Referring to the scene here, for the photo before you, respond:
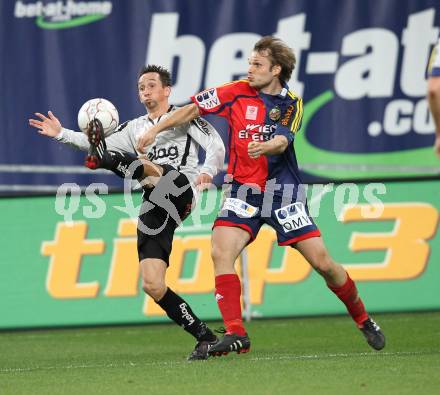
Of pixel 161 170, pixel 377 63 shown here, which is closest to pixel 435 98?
pixel 161 170

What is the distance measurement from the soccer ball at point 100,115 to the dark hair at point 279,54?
1320 millimetres

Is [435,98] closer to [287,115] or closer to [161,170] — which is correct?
[287,115]

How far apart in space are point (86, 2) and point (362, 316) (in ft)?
24.3

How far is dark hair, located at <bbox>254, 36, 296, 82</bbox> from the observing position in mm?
8023

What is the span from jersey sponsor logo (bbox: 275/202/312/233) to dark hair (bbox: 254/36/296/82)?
3.09 feet

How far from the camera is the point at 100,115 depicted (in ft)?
28.3

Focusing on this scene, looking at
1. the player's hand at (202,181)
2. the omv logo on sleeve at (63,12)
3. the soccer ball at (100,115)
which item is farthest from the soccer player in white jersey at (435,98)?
the omv logo on sleeve at (63,12)

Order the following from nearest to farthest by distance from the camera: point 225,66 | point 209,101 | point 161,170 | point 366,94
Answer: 1. point 209,101
2. point 161,170
3. point 366,94
4. point 225,66

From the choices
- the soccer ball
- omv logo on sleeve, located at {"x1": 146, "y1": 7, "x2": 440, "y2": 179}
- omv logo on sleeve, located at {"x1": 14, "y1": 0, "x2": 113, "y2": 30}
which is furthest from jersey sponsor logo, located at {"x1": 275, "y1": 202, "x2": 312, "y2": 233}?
omv logo on sleeve, located at {"x1": 14, "y1": 0, "x2": 113, "y2": 30}

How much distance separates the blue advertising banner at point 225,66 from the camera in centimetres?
1402

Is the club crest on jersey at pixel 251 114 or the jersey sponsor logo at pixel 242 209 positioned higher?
the club crest on jersey at pixel 251 114

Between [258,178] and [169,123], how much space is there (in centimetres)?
74

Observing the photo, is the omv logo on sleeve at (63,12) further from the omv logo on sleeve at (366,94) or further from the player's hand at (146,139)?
the player's hand at (146,139)

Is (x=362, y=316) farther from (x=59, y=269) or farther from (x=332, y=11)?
(x=332, y=11)
